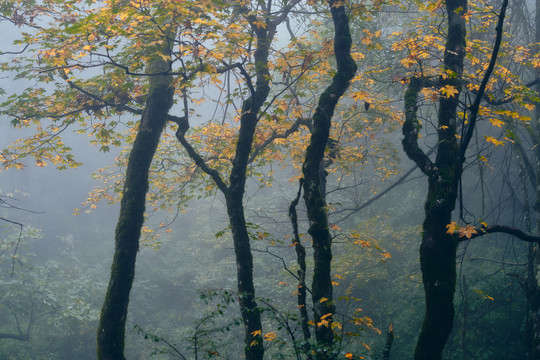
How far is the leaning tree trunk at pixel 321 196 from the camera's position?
4.43 m

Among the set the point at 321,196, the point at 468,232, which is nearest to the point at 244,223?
the point at 321,196

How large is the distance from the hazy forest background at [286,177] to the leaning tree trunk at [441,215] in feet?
0.08

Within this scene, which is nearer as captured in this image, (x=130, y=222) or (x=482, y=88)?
(x=482, y=88)

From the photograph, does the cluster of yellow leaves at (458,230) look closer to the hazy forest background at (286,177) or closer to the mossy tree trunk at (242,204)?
the hazy forest background at (286,177)

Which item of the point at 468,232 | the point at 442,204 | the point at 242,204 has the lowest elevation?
the point at 468,232

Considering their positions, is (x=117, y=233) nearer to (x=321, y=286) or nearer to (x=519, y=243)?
(x=321, y=286)

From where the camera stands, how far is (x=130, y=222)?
603cm

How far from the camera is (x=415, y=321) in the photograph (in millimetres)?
11773

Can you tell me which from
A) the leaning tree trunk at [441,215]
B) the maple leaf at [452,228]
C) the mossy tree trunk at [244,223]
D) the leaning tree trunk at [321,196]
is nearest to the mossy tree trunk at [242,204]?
the mossy tree trunk at [244,223]

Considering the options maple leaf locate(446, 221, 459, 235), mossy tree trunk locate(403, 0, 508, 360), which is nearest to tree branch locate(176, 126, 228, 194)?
mossy tree trunk locate(403, 0, 508, 360)

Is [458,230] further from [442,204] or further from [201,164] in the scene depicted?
[201,164]

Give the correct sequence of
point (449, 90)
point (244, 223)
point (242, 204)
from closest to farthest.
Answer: point (449, 90)
point (244, 223)
point (242, 204)

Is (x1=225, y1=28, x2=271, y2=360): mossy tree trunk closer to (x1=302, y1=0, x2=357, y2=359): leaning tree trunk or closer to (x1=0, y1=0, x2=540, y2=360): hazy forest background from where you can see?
(x1=0, y1=0, x2=540, y2=360): hazy forest background

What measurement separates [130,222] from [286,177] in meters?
19.1
